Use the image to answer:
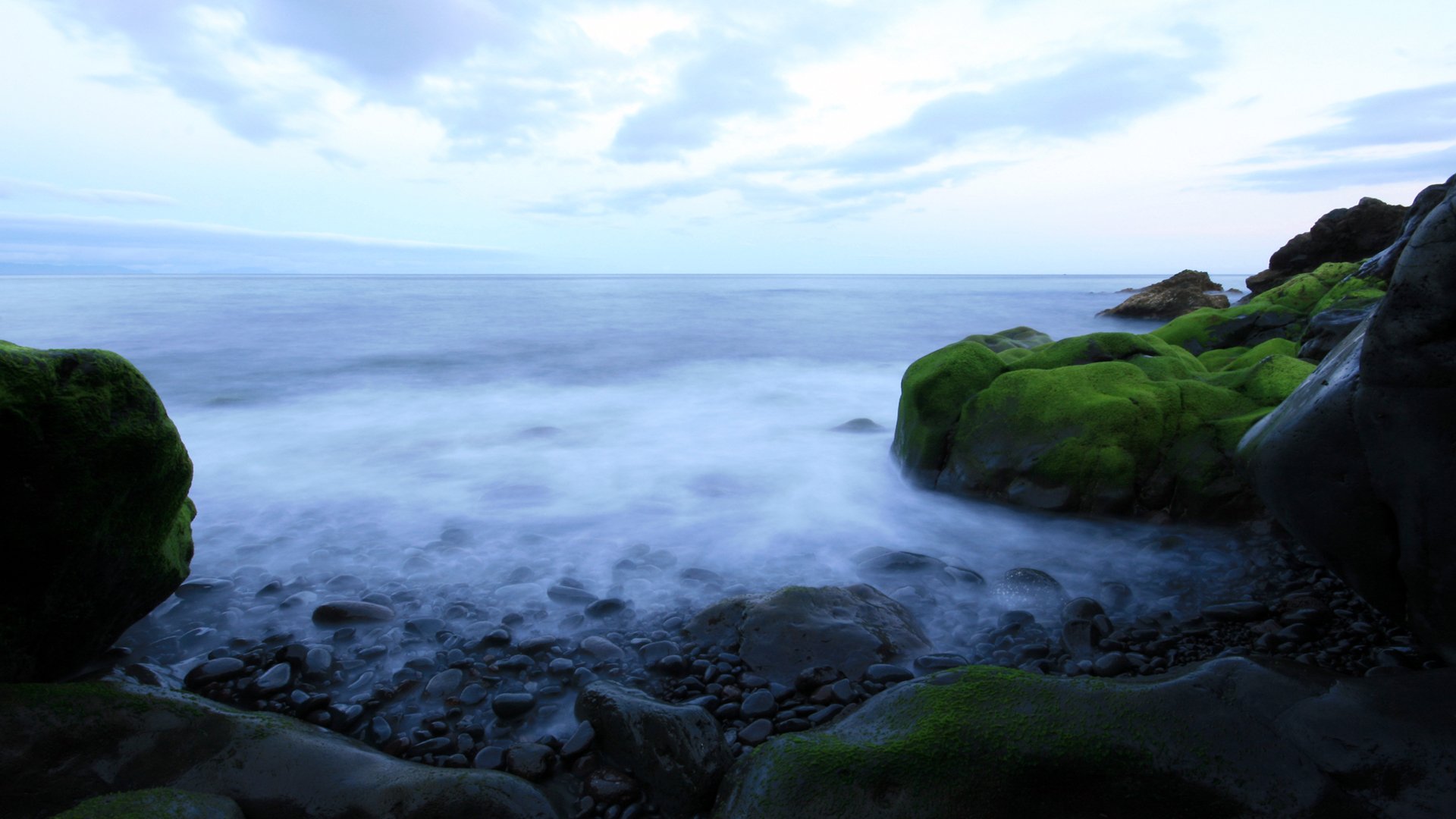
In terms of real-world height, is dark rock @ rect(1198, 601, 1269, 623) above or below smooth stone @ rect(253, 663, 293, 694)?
above

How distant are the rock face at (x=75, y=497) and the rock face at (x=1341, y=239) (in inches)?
1223

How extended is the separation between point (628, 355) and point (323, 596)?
1572 cm

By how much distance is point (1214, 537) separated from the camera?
19.4 feet

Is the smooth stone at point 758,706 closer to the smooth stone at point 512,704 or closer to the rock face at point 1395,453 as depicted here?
the smooth stone at point 512,704

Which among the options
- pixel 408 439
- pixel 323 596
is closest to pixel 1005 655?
pixel 323 596

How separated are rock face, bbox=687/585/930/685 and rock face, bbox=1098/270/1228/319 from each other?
3348 centimetres

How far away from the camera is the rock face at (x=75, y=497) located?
Result: 347cm

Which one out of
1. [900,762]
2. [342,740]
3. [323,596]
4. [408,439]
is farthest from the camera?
[408,439]

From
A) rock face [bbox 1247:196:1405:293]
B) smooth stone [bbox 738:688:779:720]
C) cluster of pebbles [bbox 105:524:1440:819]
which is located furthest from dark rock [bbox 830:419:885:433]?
rock face [bbox 1247:196:1405:293]

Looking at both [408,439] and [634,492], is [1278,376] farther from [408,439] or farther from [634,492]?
[408,439]

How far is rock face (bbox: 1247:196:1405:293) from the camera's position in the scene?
83.3 feet

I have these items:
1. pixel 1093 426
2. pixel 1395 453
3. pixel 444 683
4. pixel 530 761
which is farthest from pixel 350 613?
pixel 1093 426

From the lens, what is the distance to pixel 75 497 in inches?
144

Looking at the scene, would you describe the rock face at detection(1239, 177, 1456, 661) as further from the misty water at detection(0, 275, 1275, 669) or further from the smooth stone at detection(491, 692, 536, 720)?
the smooth stone at detection(491, 692, 536, 720)
